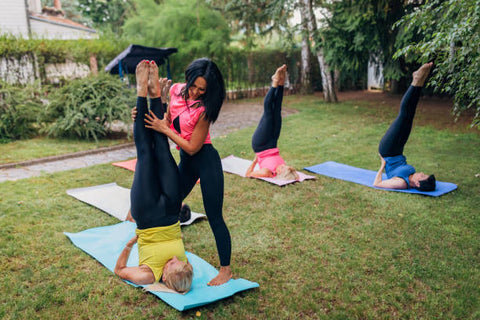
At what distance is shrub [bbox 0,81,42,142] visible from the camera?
839 centimetres

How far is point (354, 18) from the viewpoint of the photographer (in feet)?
36.2

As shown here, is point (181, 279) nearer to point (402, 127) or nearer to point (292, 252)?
point (292, 252)

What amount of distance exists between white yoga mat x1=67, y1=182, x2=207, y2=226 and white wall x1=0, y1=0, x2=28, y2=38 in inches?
644

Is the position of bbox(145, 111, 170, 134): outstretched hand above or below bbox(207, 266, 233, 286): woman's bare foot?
above

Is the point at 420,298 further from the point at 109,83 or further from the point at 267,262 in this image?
the point at 109,83

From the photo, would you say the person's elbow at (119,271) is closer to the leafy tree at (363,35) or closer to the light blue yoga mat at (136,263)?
the light blue yoga mat at (136,263)

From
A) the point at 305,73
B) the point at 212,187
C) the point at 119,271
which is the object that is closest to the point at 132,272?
the point at 119,271

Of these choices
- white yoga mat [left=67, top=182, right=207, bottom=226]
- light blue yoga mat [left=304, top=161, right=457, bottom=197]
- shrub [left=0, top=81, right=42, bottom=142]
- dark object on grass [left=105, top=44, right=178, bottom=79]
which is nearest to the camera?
white yoga mat [left=67, top=182, right=207, bottom=226]

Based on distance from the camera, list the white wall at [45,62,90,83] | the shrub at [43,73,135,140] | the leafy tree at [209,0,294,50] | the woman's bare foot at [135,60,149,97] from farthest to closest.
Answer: the leafy tree at [209,0,294,50]
the white wall at [45,62,90,83]
the shrub at [43,73,135,140]
the woman's bare foot at [135,60,149,97]

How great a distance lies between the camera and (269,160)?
20.0ft

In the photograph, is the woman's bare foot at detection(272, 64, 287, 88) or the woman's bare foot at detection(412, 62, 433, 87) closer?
the woman's bare foot at detection(412, 62, 433, 87)

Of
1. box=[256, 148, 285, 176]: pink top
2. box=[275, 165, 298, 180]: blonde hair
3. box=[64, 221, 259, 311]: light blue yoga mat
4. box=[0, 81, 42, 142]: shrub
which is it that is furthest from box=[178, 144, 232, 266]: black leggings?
box=[0, 81, 42, 142]: shrub

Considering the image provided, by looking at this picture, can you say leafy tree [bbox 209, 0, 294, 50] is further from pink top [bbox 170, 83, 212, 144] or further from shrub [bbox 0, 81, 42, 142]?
pink top [bbox 170, 83, 212, 144]

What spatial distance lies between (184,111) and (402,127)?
383cm
